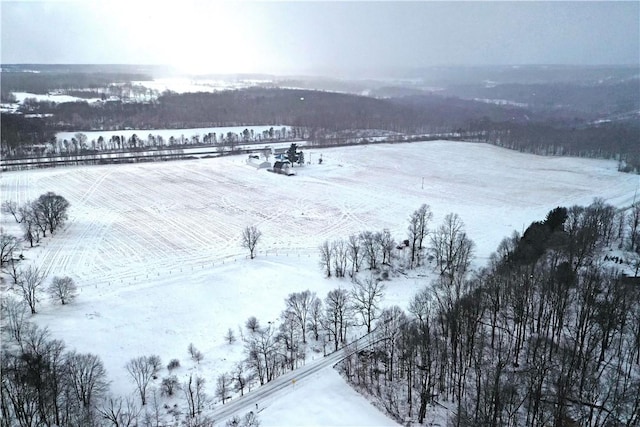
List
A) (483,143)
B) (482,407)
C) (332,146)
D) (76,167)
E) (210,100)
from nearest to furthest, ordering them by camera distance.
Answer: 1. (482,407)
2. (76,167)
3. (332,146)
4. (483,143)
5. (210,100)

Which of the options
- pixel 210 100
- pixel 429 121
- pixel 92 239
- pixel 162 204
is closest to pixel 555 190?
pixel 162 204

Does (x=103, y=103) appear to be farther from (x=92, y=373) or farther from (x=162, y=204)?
(x=92, y=373)

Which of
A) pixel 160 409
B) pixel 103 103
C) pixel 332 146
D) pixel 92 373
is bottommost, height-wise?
pixel 160 409

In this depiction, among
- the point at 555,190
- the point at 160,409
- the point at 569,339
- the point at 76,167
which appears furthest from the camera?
the point at 76,167

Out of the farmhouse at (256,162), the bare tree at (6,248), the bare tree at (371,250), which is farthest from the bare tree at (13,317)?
→ the farmhouse at (256,162)

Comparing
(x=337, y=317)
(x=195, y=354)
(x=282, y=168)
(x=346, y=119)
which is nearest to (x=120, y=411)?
(x=195, y=354)

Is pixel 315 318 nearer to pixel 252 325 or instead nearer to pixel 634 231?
pixel 252 325
